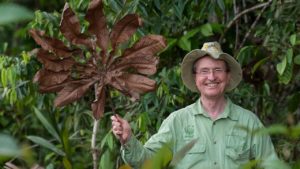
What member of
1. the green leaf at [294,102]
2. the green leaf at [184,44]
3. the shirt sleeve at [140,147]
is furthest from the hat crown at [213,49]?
the green leaf at [294,102]

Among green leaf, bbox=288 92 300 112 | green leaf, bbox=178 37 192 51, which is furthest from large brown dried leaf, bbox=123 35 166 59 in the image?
green leaf, bbox=288 92 300 112

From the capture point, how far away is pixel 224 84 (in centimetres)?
319

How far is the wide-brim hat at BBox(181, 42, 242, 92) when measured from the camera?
321 centimetres

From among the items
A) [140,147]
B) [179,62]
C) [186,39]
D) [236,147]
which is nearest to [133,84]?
[140,147]

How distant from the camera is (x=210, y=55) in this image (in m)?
3.20

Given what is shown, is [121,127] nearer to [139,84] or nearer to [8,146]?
[139,84]

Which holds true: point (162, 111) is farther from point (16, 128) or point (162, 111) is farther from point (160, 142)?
point (16, 128)

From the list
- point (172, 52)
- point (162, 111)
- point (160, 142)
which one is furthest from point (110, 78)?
point (172, 52)

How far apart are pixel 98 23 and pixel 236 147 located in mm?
919

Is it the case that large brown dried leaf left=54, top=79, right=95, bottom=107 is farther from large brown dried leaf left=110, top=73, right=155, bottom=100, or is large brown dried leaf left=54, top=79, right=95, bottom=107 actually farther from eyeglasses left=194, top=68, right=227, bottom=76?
eyeglasses left=194, top=68, right=227, bottom=76

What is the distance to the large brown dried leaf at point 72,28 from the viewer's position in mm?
2712

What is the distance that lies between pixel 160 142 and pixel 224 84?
410 mm

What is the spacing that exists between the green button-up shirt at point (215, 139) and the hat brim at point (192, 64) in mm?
189

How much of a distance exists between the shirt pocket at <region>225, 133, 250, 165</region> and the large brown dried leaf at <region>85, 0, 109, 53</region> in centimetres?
80
